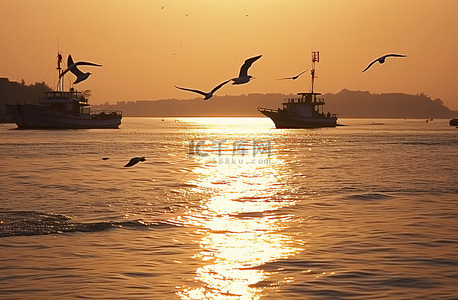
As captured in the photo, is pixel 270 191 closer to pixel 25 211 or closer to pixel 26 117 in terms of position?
pixel 25 211

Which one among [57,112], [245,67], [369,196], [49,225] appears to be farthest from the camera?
[57,112]

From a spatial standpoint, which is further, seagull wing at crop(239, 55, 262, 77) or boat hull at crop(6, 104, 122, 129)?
boat hull at crop(6, 104, 122, 129)

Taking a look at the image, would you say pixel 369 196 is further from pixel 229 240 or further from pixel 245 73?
pixel 229 240

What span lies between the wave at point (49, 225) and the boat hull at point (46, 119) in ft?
319

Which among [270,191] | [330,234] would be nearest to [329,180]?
[270,191]

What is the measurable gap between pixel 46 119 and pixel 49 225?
102m

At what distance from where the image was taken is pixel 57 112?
11138cm

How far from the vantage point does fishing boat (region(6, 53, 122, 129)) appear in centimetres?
11071

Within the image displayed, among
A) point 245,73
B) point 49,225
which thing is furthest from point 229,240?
point 245,73

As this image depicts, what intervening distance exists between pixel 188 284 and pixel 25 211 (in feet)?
33.3

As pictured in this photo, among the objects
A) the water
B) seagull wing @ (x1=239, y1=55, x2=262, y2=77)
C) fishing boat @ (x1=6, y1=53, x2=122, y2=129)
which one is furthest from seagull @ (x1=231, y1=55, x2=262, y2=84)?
fishing boat @ (x1=6, y1=53, x2=122, y2=129)

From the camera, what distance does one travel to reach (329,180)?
102 feet

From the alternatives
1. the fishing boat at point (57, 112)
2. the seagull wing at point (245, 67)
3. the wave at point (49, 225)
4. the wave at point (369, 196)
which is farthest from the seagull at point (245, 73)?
the fishing boat at point (57, 112)

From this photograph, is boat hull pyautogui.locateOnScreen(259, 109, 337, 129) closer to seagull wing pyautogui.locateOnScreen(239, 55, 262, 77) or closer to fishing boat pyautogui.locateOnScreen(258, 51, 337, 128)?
fishing boat pyautogui.locateOnScreen(258, 51, 337, 128)
